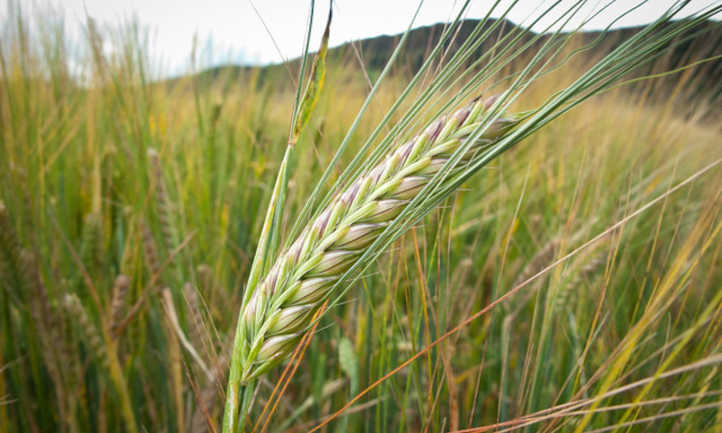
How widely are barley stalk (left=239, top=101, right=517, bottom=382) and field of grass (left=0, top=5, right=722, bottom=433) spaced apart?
0.07 metres

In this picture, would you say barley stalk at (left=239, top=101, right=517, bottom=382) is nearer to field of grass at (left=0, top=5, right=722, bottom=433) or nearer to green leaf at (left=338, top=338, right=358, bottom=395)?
field of grass at (left=0, top=5, right=722, bottom=433)

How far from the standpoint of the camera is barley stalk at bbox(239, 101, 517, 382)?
11.5 inches

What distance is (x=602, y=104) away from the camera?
4.21 feet

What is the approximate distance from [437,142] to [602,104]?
1248mm

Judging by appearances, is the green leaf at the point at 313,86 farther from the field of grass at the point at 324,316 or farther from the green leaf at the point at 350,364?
the green leaf at the point at 350,364

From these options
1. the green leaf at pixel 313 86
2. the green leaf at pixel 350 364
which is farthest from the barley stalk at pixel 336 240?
the green leaf at pixel 350 364

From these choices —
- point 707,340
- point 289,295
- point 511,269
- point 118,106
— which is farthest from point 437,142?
point 118,106

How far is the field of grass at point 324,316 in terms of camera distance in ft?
1.42

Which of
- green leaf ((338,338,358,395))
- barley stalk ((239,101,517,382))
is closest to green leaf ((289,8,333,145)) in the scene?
barley stalk ((239,101,517,382))

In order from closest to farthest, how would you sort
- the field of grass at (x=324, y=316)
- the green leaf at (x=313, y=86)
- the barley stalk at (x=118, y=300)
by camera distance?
1. the green leaf at (x=313, y=86)
2. the field of grass at (x=324, y=316)
3. the barley stalk at (x=118, y=300)

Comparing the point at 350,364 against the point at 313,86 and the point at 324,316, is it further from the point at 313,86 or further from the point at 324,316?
the point at 313,86

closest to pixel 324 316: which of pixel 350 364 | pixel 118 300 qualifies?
pixel 350 364

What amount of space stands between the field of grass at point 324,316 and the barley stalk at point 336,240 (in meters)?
0.07

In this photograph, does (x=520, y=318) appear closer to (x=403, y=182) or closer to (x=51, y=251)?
(x=403, y=182)
